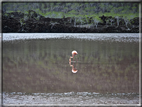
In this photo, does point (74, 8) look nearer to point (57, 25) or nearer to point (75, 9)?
point (75, 9)

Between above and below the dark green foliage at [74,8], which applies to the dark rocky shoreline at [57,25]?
below

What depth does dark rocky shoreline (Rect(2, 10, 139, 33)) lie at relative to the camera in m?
78.9

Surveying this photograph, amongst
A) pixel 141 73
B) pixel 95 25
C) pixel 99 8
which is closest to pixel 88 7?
pixel 99 8

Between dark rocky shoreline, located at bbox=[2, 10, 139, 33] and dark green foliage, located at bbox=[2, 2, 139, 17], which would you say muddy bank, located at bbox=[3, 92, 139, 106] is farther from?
dark green foliage, located at bbox=[2, 2, 139, 17]

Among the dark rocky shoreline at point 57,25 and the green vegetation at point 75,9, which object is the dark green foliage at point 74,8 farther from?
the dark rocky shoreline at point 57,25

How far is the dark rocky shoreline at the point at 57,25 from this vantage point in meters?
78.9

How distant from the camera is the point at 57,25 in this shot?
82.4 meters

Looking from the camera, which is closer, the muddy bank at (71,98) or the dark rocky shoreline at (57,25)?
the muddy bank at (71,98)

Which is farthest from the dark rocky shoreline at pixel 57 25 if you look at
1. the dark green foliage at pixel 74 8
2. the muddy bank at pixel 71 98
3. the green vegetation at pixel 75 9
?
the muddy bank at pixel 71 98

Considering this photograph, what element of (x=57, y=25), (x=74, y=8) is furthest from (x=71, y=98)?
(x=74, y=8)

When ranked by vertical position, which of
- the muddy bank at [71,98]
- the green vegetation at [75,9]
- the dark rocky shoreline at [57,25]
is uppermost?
the green vegetation at [75,9]

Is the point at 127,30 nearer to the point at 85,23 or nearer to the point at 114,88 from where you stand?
the point at 85,23

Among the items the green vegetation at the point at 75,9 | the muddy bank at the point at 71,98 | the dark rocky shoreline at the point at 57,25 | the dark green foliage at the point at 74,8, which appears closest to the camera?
the muddy bank at the point at 71,98

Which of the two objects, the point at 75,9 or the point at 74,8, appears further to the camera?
the point at 75,9
